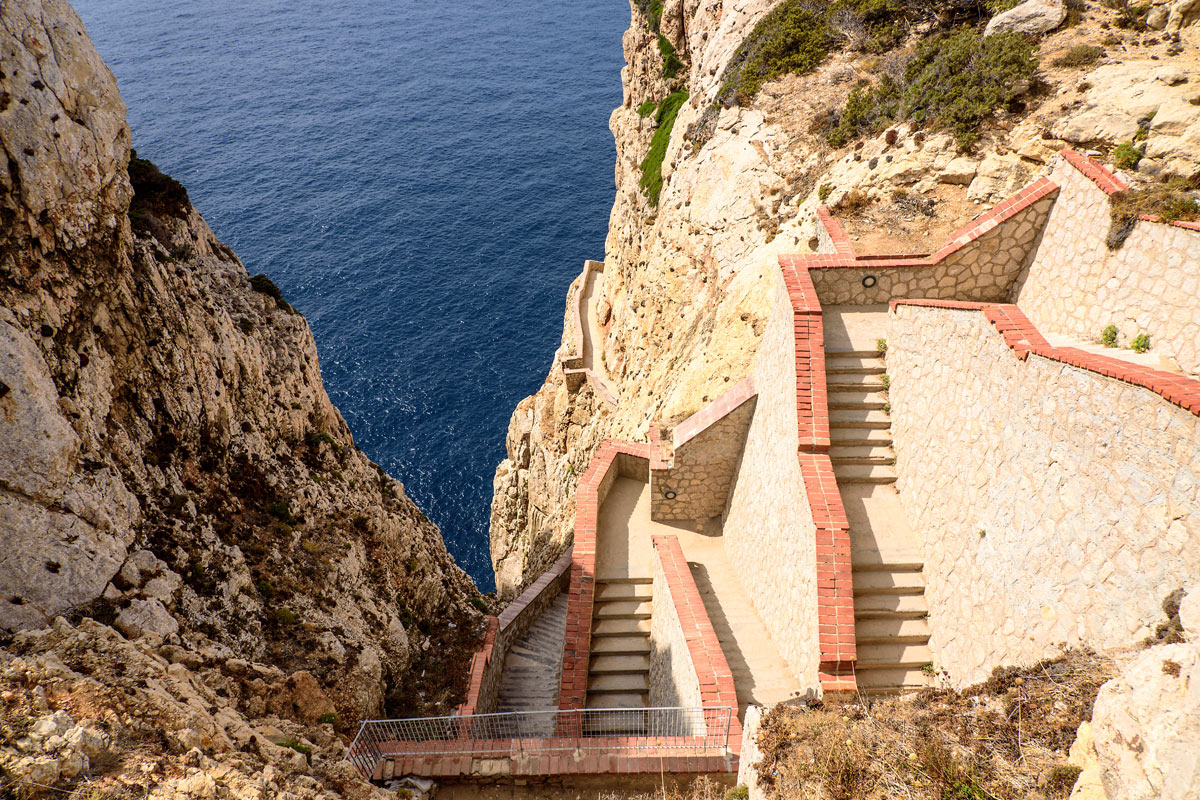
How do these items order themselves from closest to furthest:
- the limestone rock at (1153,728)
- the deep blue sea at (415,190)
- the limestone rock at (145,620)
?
the limestone rock at (1153,728) → the limestone rock at (145,620) → the deep blue sea at (415,190)

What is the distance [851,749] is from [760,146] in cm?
1947

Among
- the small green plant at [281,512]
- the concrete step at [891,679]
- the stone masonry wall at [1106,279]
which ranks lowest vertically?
the concrete step at [891,679]

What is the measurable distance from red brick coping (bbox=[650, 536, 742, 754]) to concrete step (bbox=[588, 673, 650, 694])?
98.2 inches

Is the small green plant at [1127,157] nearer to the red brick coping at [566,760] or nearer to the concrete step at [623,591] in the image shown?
the red brick coping at [566,760]

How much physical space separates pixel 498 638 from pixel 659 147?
27974mm

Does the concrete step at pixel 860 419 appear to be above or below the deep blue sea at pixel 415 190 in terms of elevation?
below

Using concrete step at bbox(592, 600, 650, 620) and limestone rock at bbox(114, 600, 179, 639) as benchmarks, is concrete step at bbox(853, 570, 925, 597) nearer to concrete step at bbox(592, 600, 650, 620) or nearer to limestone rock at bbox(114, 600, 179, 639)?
concrete step at bbox(592, 600, 650, 620)

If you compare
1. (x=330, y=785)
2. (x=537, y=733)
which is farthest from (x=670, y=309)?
(x=330, y=785)

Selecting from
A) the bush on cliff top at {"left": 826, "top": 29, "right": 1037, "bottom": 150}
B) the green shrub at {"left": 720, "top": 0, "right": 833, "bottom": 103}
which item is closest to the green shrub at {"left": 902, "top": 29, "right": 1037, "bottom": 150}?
the bush on cliff top at {"left": 826, "top": 29, "right": 1037, "bottom": 150}

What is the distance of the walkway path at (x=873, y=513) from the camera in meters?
10.5

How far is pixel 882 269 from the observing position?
44.0 feet

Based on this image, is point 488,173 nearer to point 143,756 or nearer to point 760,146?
point 760,146

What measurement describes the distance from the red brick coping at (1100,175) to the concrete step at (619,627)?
12.0 m

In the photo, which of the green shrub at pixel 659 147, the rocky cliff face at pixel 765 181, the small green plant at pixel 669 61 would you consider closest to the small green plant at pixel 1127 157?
the rocky cliff face at pixel 765 181
